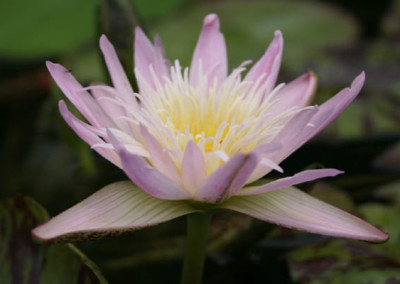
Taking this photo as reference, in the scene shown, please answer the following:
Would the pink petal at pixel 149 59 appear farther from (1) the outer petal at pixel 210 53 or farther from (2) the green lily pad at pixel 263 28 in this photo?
(2) the green lily pad at pixel 263 28

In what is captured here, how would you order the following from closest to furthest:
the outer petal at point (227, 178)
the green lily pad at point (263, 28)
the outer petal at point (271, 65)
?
1. the outer petal at point (227, 178)
2. the outer petal at point (271, 65)
3. the green lily pad at point (263, 28)

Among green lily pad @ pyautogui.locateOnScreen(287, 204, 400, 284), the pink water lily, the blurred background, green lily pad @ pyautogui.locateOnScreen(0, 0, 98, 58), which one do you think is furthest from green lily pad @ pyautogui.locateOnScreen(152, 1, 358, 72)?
the pink water lily

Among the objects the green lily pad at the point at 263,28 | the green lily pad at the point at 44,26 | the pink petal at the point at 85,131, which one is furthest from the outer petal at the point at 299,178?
the green lily pad at the point at 44,26

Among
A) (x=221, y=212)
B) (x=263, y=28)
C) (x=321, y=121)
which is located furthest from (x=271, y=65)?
(x=263, y=28)

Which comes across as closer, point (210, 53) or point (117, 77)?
point (117, 77)

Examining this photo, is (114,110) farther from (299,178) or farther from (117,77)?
(299,178)

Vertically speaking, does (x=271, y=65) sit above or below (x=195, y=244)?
above
